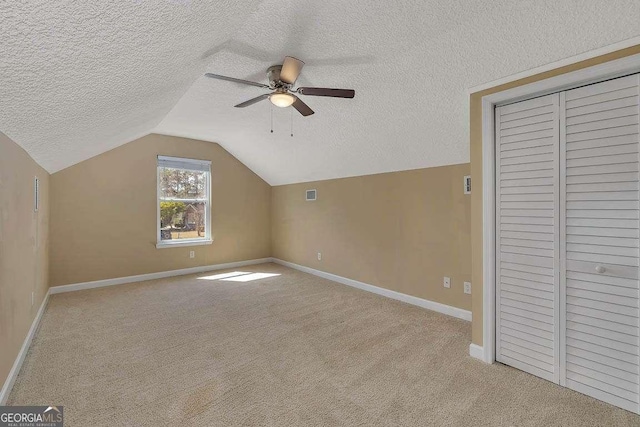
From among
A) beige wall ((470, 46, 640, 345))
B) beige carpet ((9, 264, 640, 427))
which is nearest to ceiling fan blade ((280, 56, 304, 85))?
beige wall ((470, 46, 640, 345))

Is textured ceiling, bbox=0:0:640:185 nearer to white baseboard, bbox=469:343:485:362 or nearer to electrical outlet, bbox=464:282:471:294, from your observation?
electrical outlet, bbox=464:282:471:294

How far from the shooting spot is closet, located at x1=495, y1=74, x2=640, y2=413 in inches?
67.1

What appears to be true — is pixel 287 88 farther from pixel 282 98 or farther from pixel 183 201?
pixel 183 201

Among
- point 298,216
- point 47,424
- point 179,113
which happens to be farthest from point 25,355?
point 298,216

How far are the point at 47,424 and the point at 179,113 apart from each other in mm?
3323

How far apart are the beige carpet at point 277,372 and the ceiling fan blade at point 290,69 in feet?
7.33

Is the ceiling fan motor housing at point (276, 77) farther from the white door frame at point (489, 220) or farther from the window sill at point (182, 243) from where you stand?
the window sill at point (182, 243)

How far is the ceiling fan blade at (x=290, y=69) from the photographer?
2018 millimetres

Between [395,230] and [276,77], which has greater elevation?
[276,77]

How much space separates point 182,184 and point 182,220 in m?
0.66

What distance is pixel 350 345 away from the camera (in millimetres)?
2506

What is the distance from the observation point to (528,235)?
208 centimetres

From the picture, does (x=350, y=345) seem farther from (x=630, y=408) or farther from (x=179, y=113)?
(x=179, y=113)

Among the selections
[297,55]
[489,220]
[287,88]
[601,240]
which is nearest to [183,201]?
[287,88]
